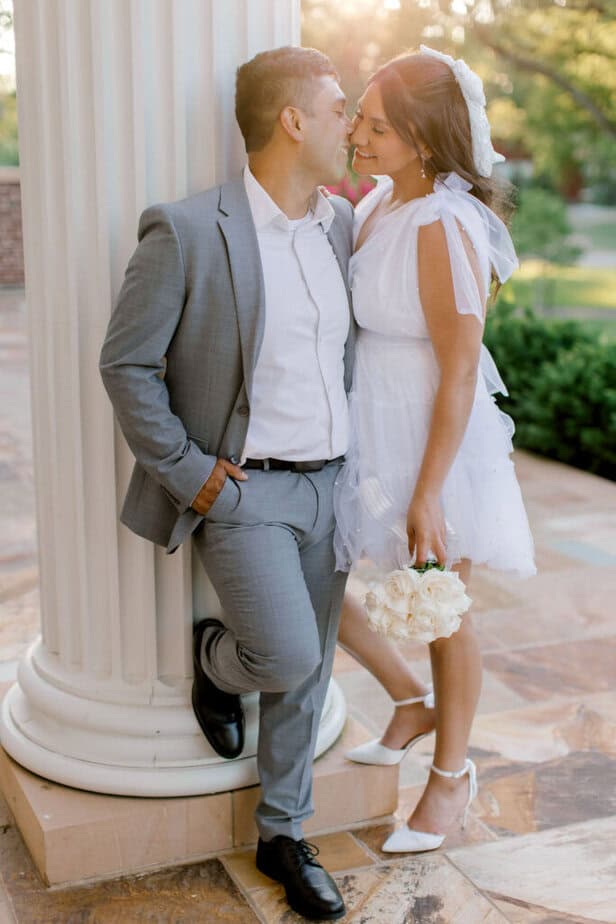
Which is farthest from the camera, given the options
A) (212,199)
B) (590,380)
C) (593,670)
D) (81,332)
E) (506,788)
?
(590,380)

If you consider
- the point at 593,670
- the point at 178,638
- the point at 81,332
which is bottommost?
the point at 593,670

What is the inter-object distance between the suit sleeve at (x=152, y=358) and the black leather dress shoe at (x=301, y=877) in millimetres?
855

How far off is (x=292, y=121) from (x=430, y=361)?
621 millimetres

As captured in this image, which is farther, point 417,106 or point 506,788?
point 506,788

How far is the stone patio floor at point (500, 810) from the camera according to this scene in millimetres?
2562

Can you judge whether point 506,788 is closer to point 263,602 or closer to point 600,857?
point 600,857

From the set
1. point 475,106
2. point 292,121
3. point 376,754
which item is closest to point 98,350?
point 292,121

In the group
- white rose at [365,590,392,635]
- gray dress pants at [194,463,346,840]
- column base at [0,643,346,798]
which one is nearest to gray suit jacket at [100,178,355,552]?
gray dress pants at [194,463,346,840]

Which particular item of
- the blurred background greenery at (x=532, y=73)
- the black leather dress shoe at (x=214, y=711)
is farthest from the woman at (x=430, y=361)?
the blurred background greenery at (x=532, y=73)

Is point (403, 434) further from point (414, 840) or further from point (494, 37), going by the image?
point (494, 37)

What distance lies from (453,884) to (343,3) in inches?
244

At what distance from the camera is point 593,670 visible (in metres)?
3.99

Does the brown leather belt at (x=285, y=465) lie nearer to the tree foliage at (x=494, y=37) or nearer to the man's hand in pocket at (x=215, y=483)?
the man's hand in pocket at (x=215, y=483)

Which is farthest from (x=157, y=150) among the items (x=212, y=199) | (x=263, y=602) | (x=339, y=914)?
(x=339, y=914)
